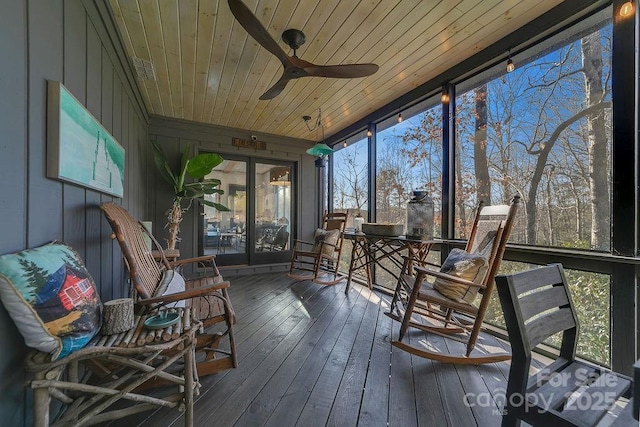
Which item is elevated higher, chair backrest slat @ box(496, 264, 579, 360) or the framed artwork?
the framed artwork

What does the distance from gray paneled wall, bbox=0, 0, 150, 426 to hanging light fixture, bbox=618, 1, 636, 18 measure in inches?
125

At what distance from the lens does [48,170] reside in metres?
1.19

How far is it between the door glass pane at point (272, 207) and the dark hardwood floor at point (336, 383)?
2433mm

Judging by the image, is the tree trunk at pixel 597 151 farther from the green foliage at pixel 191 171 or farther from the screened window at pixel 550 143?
the green foliage at pixel 191 171

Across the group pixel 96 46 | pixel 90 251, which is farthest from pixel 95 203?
pixel 96 46

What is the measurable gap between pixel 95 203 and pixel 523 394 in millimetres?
2509

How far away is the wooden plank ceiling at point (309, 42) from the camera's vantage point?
1.93m

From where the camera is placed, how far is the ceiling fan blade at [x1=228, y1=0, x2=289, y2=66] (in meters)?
1.55

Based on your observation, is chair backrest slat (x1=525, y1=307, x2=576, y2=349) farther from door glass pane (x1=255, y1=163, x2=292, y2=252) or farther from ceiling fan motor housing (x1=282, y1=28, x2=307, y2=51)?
door glass pane (x1=255, y1=163, x2=292, y2=252)

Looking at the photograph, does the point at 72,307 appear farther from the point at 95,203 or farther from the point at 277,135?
the point at 277,135

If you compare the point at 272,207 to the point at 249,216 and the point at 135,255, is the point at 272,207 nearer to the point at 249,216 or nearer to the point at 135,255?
the point at 249,216

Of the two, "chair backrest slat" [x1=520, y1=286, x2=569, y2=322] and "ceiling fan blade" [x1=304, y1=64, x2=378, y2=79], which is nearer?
"chair backrest slat" [x1=520, y1=286, x2=569, y2=322]

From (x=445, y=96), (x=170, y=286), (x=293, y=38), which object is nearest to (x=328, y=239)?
(x=445, y=96)

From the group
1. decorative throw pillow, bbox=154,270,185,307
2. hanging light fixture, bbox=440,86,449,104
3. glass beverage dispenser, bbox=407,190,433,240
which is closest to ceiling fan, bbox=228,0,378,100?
hanging light fixture, bbox=440,86,449,104
